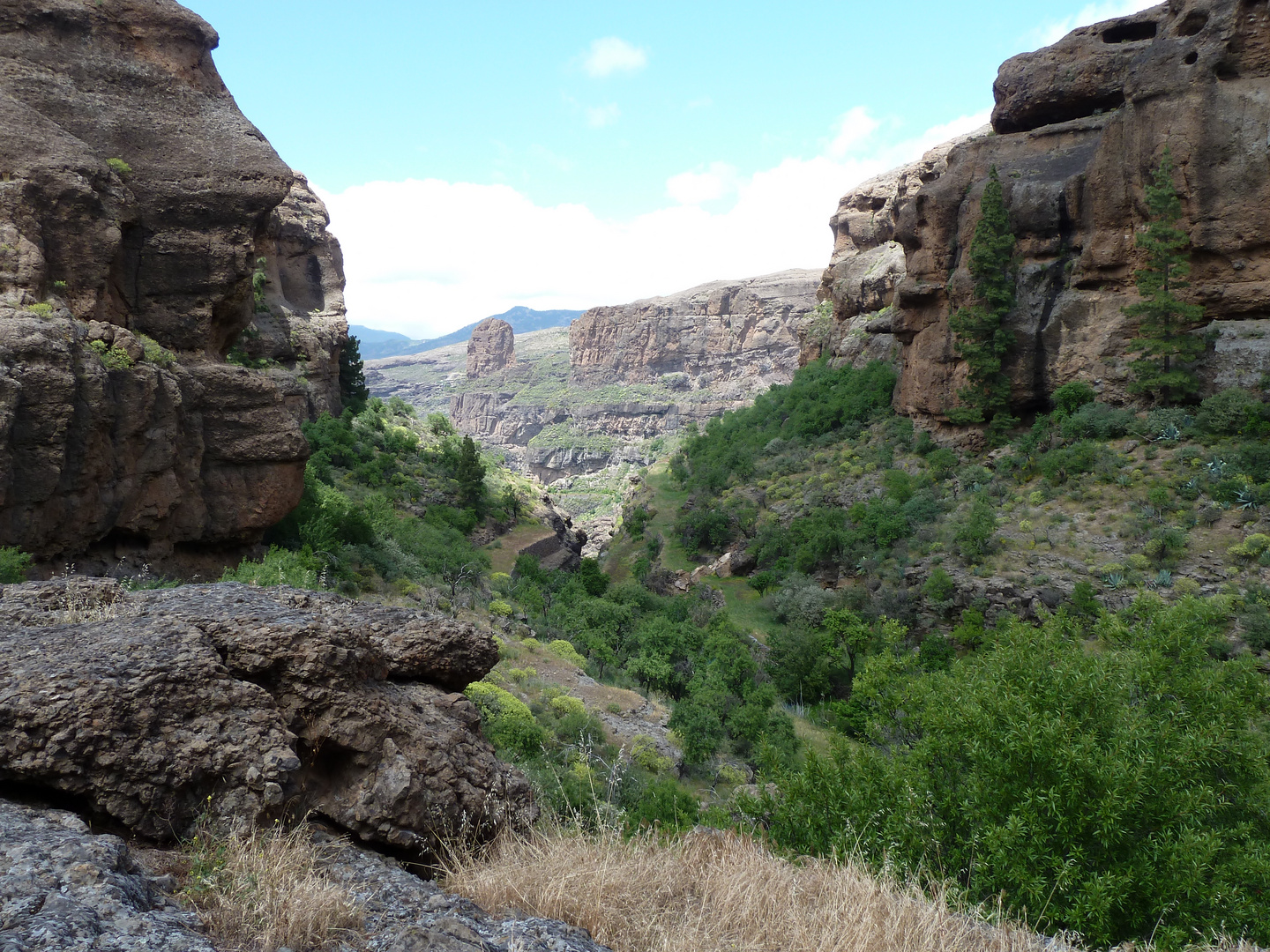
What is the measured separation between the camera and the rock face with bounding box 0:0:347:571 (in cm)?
1095

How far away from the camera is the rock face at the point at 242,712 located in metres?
4.21

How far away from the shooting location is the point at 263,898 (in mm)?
3691

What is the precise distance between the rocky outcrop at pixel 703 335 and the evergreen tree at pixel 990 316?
81.6m

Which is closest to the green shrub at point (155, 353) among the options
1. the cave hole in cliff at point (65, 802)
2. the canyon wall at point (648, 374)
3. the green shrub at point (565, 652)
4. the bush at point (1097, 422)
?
the cave hole in cliff at point (65, 802)

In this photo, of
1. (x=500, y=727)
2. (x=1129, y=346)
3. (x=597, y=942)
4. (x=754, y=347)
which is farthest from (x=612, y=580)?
(x=754, y=347)

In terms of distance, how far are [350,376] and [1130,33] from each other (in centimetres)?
3991

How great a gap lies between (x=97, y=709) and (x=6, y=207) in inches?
465

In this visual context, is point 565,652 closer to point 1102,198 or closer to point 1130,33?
point 1102,198

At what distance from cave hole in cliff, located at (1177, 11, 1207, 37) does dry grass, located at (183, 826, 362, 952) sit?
33.0 m

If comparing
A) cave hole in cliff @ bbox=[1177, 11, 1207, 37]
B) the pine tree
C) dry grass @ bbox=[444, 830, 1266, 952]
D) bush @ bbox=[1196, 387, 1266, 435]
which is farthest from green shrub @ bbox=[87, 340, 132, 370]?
cave hole in cliff @ bbox=[1177, 11, 1207, 37]

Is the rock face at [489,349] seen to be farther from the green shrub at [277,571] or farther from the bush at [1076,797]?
the bush at [1076,797]

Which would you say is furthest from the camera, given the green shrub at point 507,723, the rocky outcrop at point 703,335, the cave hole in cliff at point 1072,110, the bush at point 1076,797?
the rocky outcrop at point 703,335

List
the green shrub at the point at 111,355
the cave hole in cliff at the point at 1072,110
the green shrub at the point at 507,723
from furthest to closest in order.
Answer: the cave hole in cliff at the point at 1072,110, the green shrub at the point at 111,355, the green shrub at the point at 507,723

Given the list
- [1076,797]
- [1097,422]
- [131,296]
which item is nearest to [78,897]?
[1076,797]
